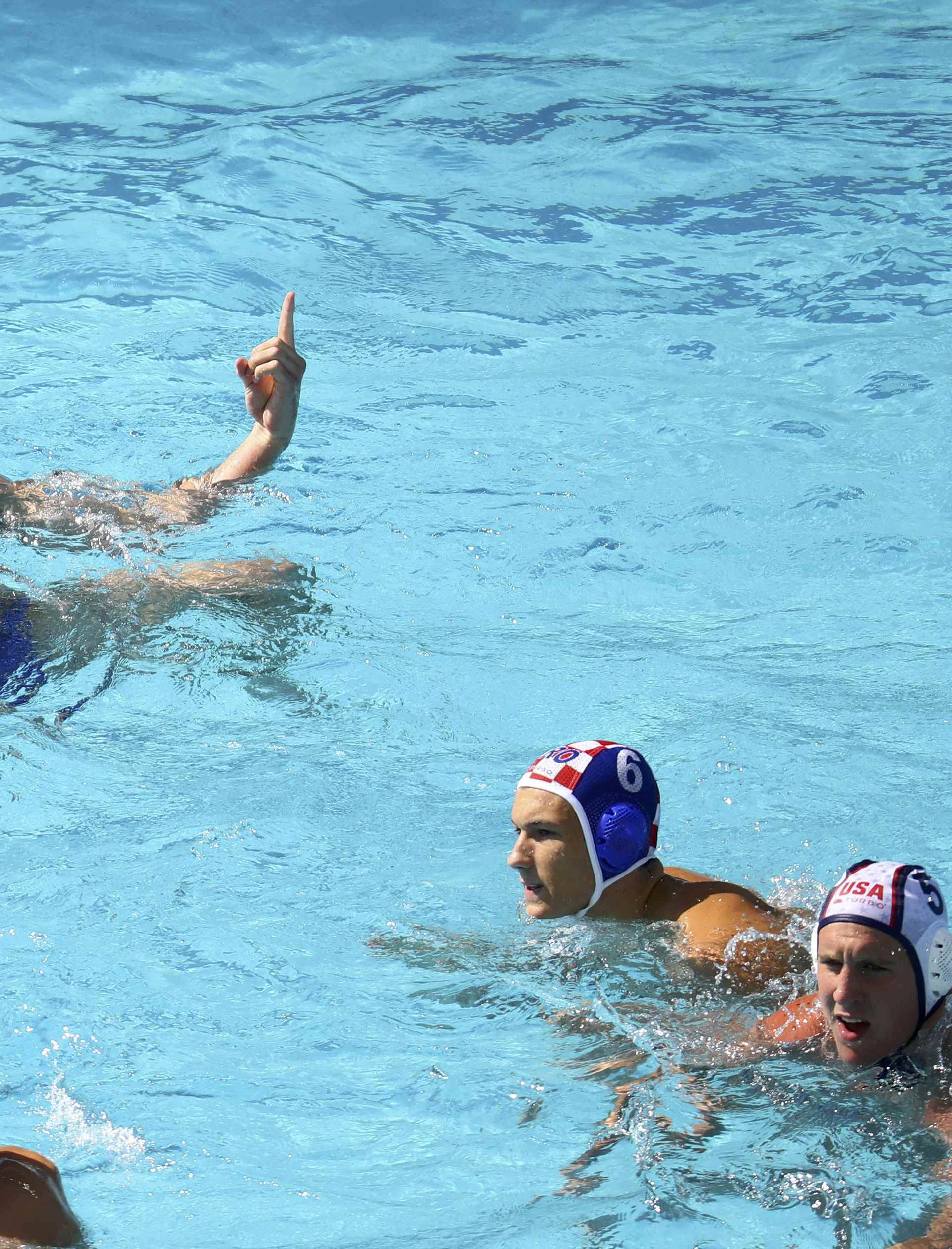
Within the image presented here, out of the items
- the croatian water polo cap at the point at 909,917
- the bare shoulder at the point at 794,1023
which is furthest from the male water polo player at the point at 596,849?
the croatian water polo cap at the point at 909,917

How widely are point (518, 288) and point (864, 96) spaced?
14.3 feet

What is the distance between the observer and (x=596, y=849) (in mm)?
4645

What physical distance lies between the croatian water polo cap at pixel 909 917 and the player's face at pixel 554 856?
2.83 ft

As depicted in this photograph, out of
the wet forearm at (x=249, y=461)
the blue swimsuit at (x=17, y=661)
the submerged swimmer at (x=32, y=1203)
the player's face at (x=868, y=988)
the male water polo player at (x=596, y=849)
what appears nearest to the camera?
the submerged swimmer at (x=32, y=1203)

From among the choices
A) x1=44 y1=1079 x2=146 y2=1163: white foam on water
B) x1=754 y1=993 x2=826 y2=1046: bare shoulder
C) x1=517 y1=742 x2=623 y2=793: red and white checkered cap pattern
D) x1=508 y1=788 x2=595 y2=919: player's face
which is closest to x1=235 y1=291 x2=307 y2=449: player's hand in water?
x1=517 y1=742 x2=623 y2=793: red and white checkered cap pattern

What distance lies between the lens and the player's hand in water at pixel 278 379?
6.62 m

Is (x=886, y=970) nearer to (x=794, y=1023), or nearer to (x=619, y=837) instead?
(x=794, y=1023)

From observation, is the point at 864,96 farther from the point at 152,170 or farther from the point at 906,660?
the point at 906,660

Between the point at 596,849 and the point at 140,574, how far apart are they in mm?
2997

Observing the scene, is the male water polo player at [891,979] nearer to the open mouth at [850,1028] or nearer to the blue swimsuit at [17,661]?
the open mouth at [850,1028]

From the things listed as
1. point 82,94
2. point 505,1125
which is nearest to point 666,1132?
point 505,1125

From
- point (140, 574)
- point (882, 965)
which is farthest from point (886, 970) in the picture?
point (140, 574)

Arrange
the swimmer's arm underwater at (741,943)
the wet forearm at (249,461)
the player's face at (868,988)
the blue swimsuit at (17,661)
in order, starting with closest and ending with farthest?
1. the player's face at (868,988)
2. the swimmer's arm underwater at (741,943)
3. the blue swimsuit at (17,661)
4. the wet forearm at (249,461)

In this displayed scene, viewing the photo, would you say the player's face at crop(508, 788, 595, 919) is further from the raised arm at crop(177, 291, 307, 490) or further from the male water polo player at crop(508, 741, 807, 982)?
the raised arm at crop(177, 291, 307, 490)
